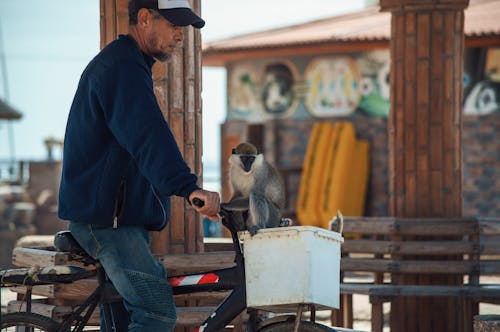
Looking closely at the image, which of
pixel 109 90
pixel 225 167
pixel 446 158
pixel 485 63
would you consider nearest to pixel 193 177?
pixel 109 90

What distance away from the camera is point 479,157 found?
1823 cm

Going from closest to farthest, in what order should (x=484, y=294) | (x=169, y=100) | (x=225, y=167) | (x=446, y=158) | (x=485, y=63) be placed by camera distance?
(x=169, y=100)
(x=484, y=294)
(x=446, y=158)
(x=485, y=63)
(x=225, y=167)

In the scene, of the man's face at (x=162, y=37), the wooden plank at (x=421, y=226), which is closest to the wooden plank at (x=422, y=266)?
the wooden plank at (x=421, y=226)

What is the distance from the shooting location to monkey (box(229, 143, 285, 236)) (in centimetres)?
752

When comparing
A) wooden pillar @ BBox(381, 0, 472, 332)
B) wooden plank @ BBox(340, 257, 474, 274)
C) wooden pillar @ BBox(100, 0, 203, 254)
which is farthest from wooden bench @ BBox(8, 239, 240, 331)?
wooden pillar @ BBox(381, 0, 472, 332)

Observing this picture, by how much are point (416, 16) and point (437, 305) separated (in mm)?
2600

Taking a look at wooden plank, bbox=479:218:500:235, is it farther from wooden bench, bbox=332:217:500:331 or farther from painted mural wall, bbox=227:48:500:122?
painted mural wall, bbox=227:48:500:122

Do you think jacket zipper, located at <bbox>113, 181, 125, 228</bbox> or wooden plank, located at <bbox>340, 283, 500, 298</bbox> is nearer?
jacket zipper, located at <bbox>113, 181, 125, 228</bbox>

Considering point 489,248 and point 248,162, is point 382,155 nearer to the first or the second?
point 489,248

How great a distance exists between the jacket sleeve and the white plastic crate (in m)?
0.45

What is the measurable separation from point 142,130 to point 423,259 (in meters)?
5.86

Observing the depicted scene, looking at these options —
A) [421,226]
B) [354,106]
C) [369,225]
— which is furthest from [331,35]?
[421,226]

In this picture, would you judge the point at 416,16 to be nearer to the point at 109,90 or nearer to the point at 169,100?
the point at 169,100

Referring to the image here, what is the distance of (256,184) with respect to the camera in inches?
310
